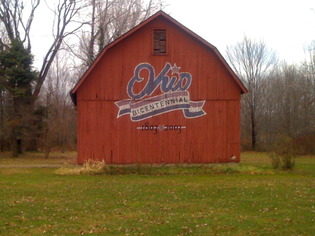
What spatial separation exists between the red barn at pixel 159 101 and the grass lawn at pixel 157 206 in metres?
3.36

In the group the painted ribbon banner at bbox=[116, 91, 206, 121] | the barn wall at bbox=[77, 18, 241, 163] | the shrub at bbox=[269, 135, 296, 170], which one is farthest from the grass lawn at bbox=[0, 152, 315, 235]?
the painted ribbon banner at bbox=[116, 91, 206, 121]

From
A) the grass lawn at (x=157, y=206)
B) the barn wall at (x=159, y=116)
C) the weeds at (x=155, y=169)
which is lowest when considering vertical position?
the grass lawn at (x=157, y=206)

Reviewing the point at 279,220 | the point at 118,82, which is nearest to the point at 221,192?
the point at 279,220

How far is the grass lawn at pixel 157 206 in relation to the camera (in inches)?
382

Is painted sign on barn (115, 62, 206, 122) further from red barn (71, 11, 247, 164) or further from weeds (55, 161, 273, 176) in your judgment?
weeds (55, 161, 273, 176)

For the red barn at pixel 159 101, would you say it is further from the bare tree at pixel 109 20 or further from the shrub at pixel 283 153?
the bare tree at pixel 109 20

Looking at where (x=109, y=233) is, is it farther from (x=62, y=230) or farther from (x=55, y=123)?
(x=55, y=123)

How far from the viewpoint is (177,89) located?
2330cm

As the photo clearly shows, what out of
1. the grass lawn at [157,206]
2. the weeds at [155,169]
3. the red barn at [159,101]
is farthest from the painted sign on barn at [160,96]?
the grass lawn at [157,206]

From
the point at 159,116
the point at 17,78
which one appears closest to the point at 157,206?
the point at 159,116

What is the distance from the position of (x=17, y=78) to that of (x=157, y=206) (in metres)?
28.2

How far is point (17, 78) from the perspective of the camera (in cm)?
3759

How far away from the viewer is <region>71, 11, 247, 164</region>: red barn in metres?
23.0

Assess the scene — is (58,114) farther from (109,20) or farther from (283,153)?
(283,153)
